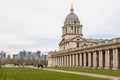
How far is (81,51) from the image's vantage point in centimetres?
10438

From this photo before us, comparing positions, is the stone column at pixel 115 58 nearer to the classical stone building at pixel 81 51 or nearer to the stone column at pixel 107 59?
the classical stone building at pixel 81 51

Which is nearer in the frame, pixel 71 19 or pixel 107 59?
pixel 107 59

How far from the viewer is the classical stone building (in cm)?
7912

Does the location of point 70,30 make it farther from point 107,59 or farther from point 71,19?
point 107,59

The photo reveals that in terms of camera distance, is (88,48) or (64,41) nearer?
(88,48)

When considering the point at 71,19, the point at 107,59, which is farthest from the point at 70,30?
the point at 107,59

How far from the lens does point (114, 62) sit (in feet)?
252

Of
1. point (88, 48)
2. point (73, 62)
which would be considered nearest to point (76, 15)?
point (73, 62)

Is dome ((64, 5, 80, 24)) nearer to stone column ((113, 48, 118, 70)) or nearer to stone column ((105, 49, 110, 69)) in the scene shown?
stone column ((105, 49, 110, 69))

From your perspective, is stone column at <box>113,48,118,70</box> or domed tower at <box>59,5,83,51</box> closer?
stone column at <box>113,48,118,70</box>

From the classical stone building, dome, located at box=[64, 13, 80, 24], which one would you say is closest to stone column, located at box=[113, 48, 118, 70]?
the classical stone building

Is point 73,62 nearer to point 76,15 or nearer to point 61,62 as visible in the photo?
point 61,62

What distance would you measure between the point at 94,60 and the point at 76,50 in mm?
18969

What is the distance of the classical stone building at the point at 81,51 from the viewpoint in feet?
260
